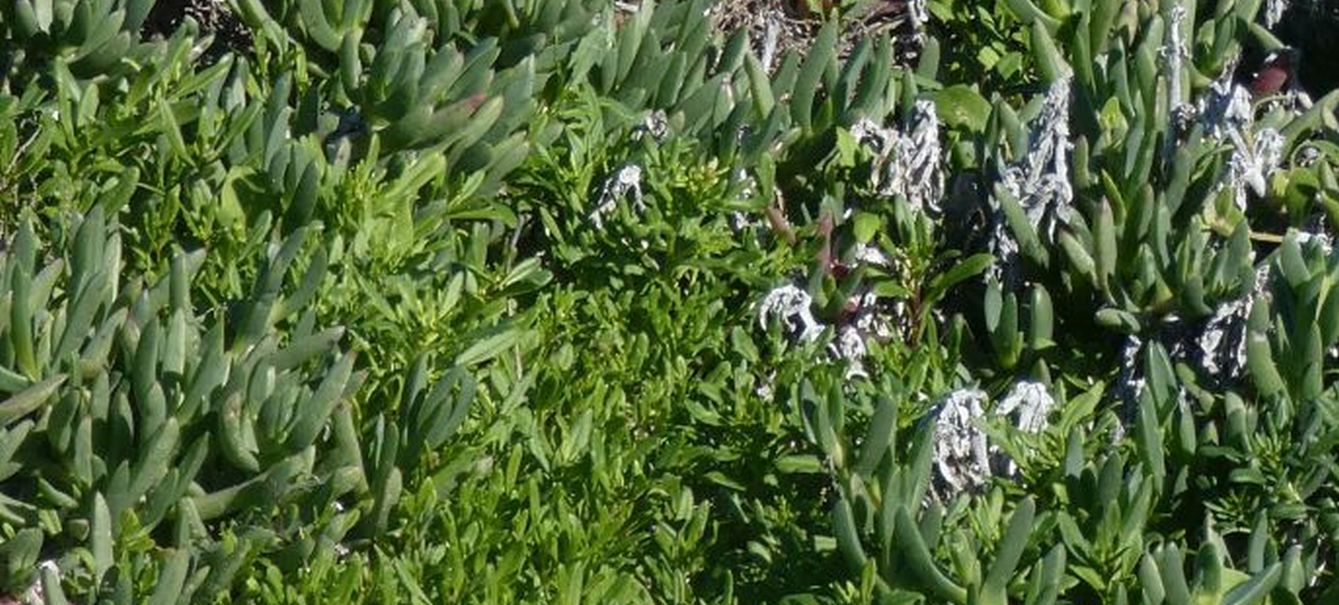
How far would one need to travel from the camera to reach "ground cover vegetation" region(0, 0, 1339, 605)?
295 cm

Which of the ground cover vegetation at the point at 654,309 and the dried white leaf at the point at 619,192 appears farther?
the dried white leaf at the point at 619,192

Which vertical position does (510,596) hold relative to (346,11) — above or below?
below

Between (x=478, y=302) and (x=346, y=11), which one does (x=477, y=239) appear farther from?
(x=346, y=11)

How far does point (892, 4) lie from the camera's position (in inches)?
174

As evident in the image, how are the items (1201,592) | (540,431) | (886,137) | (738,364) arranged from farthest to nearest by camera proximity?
1. (886,137)
2. (738,364)
3. (540,431)
4. (1201,592)

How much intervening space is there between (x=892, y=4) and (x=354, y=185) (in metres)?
1.43

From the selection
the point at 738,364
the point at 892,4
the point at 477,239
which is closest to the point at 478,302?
the point at 477,239

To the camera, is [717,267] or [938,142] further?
[938,142]

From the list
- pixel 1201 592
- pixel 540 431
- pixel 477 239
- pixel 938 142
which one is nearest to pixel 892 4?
pixel 938 142

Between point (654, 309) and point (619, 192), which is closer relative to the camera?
point (654, 309)

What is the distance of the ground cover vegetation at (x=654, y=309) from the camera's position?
295cm

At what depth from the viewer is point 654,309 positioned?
337 cm

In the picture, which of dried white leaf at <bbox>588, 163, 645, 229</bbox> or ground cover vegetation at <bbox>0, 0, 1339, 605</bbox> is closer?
ground cover vegetation at <bbox>0, 0, 1339, 605</bbox>

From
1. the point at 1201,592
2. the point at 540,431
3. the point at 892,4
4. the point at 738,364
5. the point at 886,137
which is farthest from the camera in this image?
the point at 892,4
